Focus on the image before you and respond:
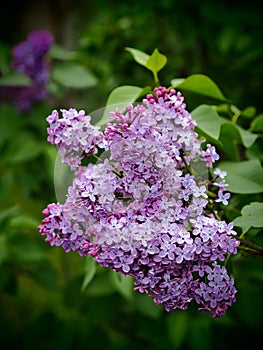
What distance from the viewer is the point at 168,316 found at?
1.91m

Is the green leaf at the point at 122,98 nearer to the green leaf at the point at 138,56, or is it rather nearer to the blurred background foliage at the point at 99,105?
the green leaf at the point at 138,56

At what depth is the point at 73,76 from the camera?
73.5 inches

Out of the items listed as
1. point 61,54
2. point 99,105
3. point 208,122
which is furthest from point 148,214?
point 99,105

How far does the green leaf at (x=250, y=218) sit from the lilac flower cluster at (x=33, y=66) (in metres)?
1.22

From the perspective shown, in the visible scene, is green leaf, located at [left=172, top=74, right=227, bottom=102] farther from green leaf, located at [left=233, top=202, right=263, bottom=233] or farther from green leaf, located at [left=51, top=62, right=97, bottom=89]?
green leaf, located at [left=51, top=62, right=97, bottom=89]

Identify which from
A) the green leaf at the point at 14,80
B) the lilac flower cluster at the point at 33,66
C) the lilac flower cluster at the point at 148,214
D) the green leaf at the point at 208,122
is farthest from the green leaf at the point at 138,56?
the lilac flower cluster at the point at 33,66

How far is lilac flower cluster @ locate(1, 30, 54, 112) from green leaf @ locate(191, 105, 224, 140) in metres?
1.04

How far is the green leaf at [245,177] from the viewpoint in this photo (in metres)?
0.96

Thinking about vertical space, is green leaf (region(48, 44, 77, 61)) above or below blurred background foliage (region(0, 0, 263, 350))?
above

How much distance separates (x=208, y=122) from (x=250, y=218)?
20 centimetres

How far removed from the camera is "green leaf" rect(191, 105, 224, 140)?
94cm

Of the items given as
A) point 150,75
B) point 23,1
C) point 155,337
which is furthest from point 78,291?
point 23,1

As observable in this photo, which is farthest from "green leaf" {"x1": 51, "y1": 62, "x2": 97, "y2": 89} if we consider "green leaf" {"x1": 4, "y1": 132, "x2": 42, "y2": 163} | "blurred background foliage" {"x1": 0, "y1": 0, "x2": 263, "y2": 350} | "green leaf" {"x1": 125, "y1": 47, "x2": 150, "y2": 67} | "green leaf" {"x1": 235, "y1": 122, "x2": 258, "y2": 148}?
"green leaf" {"x1": 235, "y1": 122, "x2": 258, "y2": 148}

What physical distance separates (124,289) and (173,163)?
28.5 inches
